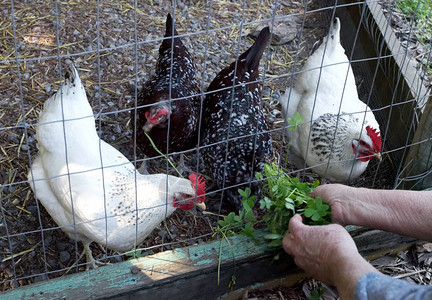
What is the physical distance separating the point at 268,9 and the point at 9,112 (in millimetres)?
2784

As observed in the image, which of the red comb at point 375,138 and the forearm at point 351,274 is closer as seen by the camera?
the forearm at point 351,274

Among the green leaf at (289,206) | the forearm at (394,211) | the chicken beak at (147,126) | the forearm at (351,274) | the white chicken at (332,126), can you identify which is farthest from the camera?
the chicken beak at (147,126)

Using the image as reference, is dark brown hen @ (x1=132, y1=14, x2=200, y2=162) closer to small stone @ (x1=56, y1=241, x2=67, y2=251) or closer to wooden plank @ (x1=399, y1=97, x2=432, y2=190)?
small stone @ (x1=56, y1=241, x2=67, y2=251)

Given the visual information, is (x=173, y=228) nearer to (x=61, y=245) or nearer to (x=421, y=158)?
(x=61, y=245)

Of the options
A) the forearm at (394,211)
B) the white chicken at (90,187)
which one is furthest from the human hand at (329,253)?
the white chicken at (90,187)

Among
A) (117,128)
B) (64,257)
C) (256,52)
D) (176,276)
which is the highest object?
(256,52)

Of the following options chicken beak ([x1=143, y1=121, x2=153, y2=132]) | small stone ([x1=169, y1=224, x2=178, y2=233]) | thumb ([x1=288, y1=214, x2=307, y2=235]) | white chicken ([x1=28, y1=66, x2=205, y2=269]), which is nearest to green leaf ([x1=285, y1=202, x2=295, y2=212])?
thumb ([x1=288, y1=214, x2=307, y2=235])

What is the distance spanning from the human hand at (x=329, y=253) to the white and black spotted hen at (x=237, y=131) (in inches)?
40.0

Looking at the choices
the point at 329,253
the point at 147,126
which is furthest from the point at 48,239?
the point at 329,253

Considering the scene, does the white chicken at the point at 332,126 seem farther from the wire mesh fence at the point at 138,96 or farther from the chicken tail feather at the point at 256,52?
the chicken tail feather at the point at 256,52

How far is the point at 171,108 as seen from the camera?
332 cm

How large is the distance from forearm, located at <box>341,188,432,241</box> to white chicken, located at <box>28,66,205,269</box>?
81 cm

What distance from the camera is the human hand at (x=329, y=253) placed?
168 cm

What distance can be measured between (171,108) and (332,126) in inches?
41.2
